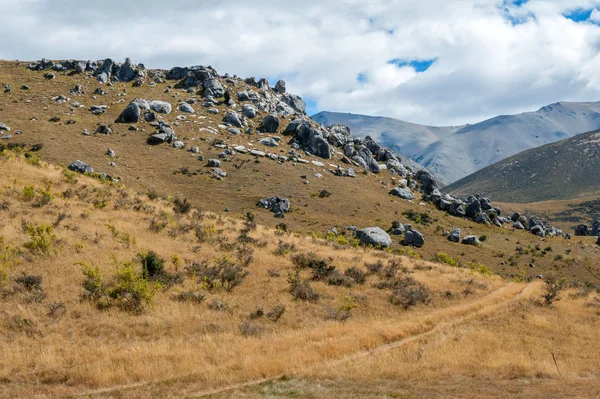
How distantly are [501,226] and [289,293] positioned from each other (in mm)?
88648

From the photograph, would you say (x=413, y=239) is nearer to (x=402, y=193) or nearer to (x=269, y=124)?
(x=402, y=193)

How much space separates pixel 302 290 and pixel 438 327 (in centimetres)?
675

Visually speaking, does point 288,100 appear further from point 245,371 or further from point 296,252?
point 245,371

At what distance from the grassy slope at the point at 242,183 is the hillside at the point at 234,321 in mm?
34329

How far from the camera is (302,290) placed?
1908cm

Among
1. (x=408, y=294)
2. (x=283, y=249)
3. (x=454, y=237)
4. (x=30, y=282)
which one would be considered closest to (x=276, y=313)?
(x=408, y=294)

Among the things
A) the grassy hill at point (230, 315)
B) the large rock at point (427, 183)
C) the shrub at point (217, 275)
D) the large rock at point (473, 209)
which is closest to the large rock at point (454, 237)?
the large rock at point (473, 209)

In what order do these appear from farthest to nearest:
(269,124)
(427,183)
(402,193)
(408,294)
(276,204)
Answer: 1. (427,183)
2. (269,124)
3. (402,193)
4. (276,204)
5. (408,294)

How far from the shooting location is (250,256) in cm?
2342

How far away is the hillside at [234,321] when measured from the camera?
35.3 feet

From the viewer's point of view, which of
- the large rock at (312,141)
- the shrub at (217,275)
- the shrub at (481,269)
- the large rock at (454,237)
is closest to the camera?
the shrub at (217,275)

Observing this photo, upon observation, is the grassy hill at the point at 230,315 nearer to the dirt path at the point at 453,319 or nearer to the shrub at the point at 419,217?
the dirt path at the point at 453,319

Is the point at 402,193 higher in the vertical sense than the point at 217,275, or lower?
higher

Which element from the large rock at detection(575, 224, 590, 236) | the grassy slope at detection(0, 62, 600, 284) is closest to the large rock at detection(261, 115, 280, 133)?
the grassy slope at detection(0, 62, 600, 284)
